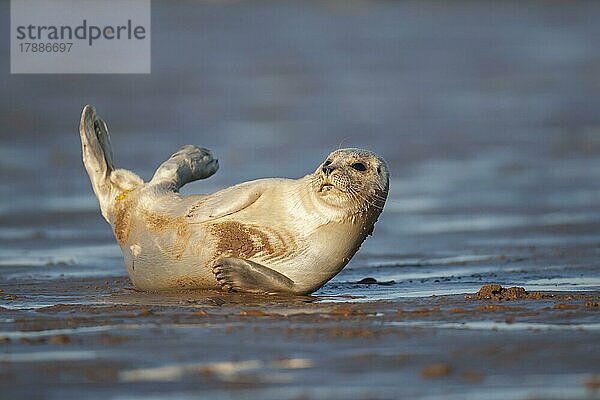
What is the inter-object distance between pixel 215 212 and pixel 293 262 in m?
0.50

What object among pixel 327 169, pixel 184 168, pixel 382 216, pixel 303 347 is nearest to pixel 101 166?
pixel 184 168

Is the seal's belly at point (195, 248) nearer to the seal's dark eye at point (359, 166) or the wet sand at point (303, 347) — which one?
the wet sand at point (303, 347)

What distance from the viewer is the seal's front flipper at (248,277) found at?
7.42m

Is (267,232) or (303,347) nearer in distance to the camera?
(303,347)

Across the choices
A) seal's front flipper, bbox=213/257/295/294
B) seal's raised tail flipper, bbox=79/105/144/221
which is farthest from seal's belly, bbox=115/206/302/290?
seal's raised tail flipper, bbox=79/105/144/221

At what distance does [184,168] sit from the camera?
8328mm

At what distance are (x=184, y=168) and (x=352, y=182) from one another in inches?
47.9

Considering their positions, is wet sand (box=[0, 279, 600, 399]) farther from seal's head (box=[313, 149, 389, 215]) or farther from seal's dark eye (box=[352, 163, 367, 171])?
seal's dark eye (box=[352, 163, 367, 171])

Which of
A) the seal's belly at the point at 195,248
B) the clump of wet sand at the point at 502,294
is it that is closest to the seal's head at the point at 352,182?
the seal's belly at the point at 195,248

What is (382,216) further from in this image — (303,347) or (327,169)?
(303,347)

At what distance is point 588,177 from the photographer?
527 inches

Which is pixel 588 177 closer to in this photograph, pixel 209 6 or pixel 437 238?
pixel 437 238

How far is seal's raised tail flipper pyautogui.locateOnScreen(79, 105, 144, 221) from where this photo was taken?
8344 millimetres

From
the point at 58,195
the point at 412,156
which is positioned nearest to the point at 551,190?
the point at 412,156
